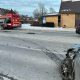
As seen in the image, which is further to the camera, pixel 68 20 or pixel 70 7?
pixel 70 7

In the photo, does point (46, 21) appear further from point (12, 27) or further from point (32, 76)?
point (32, 76)

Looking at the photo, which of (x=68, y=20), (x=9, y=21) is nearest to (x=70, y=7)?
(x=68, y=20)

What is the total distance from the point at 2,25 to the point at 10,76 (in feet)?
118

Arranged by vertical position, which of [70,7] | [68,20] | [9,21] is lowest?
[68,20]

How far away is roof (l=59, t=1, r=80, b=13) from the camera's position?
60125 mm

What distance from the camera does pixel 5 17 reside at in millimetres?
45875

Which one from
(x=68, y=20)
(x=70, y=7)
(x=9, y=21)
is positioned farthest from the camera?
(x=70, y=7)

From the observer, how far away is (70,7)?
62125 mm

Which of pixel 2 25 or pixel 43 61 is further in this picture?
pixel 2 25

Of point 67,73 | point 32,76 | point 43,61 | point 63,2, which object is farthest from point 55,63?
point 63,2

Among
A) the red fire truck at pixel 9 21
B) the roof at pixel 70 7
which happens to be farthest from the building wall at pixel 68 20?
the red fire truck at pixel 9 21

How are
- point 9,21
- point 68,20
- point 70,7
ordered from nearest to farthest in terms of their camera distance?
point 9,21
point 68,20
point 70,7

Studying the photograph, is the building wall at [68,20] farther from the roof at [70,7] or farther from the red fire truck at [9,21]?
the red fire truck at [9,21]

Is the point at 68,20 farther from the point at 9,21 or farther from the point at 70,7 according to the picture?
the point at 9,21
